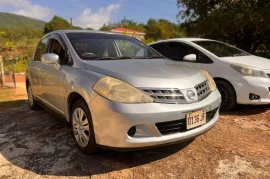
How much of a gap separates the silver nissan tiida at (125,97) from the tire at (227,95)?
1.45 meters

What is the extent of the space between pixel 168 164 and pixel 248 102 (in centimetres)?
232

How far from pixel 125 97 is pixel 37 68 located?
2531 millimetres

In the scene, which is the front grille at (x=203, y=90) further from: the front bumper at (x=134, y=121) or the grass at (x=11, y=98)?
the grass at (x=11, y=98)

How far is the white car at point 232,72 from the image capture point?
4363mm

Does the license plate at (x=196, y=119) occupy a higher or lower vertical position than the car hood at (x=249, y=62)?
lower

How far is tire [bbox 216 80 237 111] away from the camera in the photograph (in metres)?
4.58

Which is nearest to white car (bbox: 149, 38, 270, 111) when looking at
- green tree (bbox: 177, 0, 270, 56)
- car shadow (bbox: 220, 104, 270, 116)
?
car shadow (bbox: 220, 104, 270, 116)

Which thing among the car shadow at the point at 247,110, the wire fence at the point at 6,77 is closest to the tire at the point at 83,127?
the car shadow at the point at 247,110

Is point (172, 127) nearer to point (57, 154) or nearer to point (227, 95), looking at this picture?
point (57, 154)

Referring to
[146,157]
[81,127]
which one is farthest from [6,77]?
[146,157]

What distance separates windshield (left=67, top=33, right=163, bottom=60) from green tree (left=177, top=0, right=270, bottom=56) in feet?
22.9

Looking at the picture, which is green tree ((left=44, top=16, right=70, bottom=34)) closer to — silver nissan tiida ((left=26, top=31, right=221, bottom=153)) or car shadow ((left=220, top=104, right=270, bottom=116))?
car shadow ((left=220, top=104, right=270, bottom=116))

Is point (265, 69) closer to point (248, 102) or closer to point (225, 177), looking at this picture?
point (248, 102)

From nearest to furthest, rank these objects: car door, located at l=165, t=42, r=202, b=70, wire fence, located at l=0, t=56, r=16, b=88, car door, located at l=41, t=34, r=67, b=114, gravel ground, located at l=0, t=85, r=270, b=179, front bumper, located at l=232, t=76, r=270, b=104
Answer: gravel ground, located at l=0, t=85, r=270, b=179 → car door, located at l=41, t=34, r=67, b=114 → front bumper, located at l=232, t=76, r=270, b=104 → car door, located at l=165, t=42, r=202, b=70 → wire fence, located at l=0, t=56, r=16, b=88
